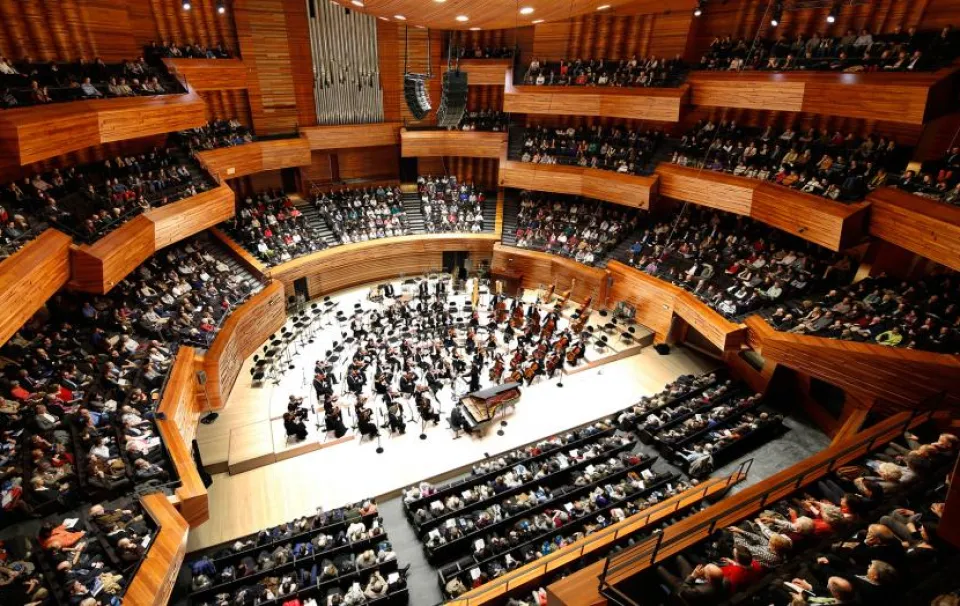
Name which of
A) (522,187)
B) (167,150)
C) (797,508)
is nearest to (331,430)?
(797,508)

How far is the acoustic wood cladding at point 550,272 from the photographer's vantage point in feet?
50.1

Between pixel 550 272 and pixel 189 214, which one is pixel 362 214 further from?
pixel 550 272

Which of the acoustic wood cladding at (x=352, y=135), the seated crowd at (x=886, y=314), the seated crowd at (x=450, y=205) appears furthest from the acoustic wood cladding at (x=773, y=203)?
the acoustic wood cladding at (x=352, y=135)

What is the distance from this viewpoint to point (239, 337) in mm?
12141

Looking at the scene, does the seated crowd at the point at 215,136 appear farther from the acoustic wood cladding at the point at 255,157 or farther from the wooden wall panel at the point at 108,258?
the wooden wall panel at the point at 108,258

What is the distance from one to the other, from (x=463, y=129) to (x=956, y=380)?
15472 millimetres

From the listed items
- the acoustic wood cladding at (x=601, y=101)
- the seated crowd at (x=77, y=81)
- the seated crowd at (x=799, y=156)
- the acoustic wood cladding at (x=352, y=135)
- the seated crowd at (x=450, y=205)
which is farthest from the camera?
the seated crowd at (x=450, y=205)

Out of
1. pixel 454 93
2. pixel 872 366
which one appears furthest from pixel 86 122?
pixel 872 366

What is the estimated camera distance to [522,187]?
56.4 feet

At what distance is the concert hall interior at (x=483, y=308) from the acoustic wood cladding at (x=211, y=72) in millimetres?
84

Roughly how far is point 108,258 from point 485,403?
7.81 m

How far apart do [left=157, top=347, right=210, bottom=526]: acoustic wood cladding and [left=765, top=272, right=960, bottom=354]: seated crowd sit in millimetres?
11359

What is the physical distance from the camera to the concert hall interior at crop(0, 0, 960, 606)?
247 inches

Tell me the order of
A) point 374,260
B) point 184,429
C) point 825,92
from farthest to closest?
point 374,260
point 825,92
point 184,429
